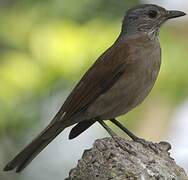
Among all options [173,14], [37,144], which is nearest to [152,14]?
[173,14]

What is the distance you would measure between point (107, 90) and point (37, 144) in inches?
35.6

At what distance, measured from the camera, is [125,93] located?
6.33 m

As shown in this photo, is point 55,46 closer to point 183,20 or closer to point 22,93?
point 22,93

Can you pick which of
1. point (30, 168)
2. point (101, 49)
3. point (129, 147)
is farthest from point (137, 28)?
point (30, 168)

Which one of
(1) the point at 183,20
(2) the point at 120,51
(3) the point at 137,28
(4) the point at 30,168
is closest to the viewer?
(2) the point at 120,51

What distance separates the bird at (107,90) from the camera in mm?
6312

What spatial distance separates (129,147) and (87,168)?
19.1 inches

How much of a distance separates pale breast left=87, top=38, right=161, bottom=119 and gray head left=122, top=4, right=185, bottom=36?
567mm

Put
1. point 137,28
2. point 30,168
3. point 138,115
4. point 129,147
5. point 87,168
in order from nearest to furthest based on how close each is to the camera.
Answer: point 87,168 < point 129,147 < point 137,28 < point 138,115 < point 30,168

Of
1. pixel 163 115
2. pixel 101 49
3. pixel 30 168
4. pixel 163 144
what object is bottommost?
pixel 30 168

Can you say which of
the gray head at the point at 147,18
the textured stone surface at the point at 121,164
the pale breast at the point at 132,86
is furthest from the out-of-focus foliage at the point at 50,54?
the textured stone surface at the point at 121,164

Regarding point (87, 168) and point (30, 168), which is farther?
point (30, 168)

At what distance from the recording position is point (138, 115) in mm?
7660

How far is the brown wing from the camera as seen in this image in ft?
20.9
